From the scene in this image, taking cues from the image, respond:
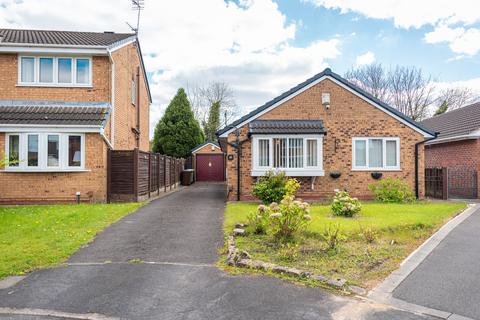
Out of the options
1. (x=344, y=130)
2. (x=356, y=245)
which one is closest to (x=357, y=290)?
(x=356, y=245)

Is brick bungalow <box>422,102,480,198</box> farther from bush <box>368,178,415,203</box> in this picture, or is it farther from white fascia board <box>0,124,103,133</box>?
white fascia board <box>0,124,103,133</box>

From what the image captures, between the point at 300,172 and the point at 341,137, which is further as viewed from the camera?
the point at 341,137

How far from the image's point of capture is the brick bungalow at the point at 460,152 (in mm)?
17672

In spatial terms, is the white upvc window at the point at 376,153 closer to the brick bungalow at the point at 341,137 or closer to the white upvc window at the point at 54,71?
the brick bungalow at the point at 341,137

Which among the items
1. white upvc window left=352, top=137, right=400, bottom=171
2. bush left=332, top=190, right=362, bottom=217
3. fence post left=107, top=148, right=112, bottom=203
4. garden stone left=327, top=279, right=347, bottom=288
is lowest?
garden stone left=327, top=279, right=347, bottom=288

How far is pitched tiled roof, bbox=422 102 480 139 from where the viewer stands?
18664 millimetres

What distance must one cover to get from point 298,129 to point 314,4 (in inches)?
217

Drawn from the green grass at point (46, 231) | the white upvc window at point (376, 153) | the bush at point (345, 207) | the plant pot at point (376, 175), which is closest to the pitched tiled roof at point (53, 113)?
the green grass at point (46, 231)

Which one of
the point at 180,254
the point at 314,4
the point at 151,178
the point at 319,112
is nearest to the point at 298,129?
the point at 319,112

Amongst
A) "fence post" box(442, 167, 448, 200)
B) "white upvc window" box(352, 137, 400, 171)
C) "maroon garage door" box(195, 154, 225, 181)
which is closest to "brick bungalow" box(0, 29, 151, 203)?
"white upvc window" box(352, 137, 400, 171)

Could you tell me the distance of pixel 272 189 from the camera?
1302 cm

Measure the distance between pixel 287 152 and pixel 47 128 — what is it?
933 centimetres

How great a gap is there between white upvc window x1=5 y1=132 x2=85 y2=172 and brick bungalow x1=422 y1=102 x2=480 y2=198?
56.4ft

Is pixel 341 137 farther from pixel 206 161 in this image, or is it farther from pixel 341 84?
pixel 206 161
